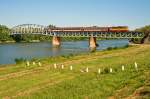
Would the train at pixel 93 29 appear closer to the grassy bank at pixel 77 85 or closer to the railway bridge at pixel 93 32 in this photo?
the railway bridge at pixel 93 32

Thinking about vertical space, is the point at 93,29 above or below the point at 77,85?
above

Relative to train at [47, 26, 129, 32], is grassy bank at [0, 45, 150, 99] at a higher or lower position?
lower

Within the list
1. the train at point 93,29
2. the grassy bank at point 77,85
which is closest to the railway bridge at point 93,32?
the train at point 93,29

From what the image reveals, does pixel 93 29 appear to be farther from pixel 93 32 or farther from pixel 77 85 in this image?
pixel 77 85

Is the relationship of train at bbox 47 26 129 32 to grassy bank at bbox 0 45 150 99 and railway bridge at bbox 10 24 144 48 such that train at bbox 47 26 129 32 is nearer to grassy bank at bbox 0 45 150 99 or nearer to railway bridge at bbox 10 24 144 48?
railway bridge at bbox 10 24 144 48

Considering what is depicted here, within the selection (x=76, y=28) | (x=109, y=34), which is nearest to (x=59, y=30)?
(x=76, y=28)

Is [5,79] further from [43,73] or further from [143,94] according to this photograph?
[143,94]

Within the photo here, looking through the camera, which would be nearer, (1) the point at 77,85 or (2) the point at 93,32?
(1) the point at 77,85

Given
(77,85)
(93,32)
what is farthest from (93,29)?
(77,85)

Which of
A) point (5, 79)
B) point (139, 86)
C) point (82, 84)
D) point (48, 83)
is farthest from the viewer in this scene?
point (5, 79)

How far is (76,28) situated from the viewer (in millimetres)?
164625

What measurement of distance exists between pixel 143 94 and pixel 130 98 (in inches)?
34.5

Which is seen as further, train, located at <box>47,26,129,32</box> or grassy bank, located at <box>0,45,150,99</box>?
train, located at <box>47,26,129,32</box>

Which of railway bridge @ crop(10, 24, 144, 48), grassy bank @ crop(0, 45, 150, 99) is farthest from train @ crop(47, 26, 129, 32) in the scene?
grassy bank @ crop(0, 45, 150, 99)
